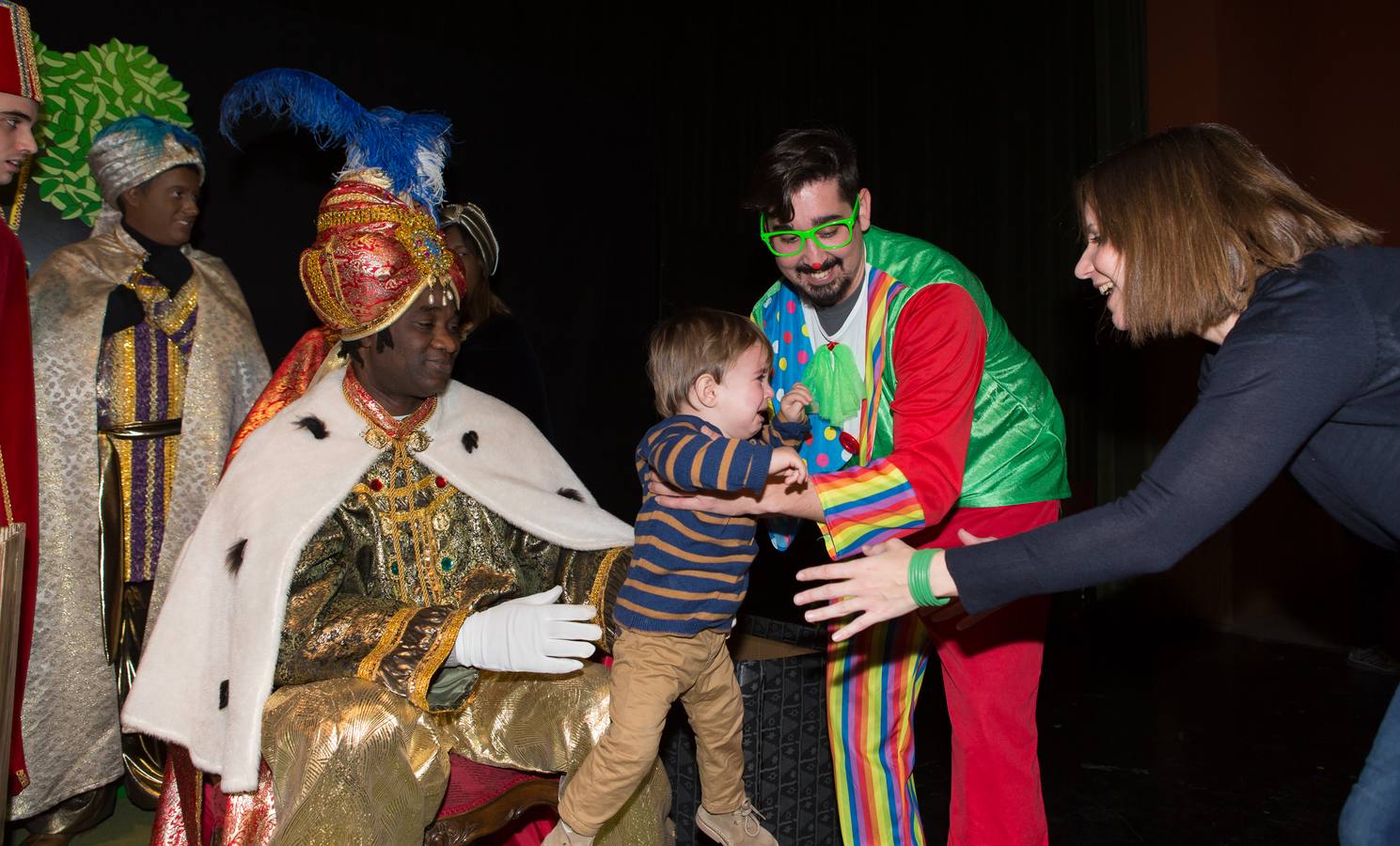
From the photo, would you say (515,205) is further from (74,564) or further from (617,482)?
(74,564)

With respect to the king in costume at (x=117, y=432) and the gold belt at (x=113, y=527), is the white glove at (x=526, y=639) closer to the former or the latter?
the king in costume at (x=117, y=432)

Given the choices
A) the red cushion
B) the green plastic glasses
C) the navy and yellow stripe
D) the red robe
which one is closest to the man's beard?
the green plastic glasses

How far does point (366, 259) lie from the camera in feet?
7.61

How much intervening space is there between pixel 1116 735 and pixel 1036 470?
2372mm

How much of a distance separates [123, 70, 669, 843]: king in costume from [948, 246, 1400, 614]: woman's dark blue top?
0.91 meters

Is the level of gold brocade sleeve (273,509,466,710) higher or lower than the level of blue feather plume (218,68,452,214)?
lower

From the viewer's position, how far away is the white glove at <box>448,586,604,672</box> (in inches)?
84.0

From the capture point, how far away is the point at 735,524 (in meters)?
2.35

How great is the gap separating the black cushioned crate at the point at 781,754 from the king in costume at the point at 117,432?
5.38 ft

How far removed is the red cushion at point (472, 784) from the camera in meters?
2.33

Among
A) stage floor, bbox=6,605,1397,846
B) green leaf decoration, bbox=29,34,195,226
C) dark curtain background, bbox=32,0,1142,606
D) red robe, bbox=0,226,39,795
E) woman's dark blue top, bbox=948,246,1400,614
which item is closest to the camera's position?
woman's dark blue top, bbox=948,246,1400,614

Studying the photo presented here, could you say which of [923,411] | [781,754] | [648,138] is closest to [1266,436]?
[923,411]

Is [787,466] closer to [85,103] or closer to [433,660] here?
[433,660]

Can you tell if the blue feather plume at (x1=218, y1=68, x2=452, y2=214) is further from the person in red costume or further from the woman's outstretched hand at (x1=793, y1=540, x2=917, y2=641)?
the woman's outstretched hand at (x1=793, y1=540, x2=917, y2=641)
